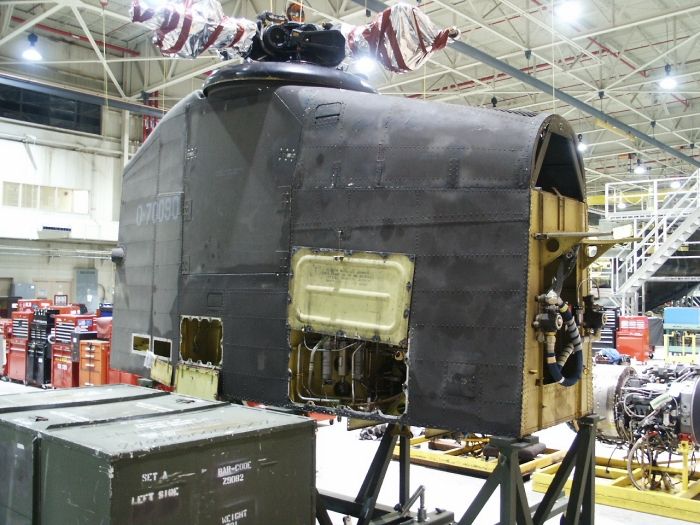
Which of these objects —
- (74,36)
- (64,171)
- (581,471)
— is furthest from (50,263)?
Result: (581,471)

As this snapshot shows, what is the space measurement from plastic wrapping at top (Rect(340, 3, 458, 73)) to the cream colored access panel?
2.12m

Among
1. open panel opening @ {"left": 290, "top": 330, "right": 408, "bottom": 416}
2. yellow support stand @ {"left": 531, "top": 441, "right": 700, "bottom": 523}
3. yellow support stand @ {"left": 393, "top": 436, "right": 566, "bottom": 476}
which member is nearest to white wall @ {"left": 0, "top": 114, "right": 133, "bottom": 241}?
yellow support stand @ {"left": 393, "top": 436, "right": 566, "bottom": 476}

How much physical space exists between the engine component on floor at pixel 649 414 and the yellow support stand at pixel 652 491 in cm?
10

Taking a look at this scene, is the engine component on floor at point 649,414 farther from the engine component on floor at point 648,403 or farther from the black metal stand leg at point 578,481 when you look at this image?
the black metal stand leg at point 578,481

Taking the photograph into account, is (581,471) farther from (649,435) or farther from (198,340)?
(649,435)

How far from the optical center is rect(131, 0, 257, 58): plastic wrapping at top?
17.5 feet

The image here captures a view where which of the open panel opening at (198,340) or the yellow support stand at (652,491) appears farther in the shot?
the yellow support stand at (652,491)

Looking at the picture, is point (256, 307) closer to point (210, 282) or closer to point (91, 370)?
point (210, 282)

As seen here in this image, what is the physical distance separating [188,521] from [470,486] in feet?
18.9

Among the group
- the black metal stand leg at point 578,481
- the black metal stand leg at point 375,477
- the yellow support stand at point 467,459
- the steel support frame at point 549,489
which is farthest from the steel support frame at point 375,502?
the yellow support stand at point 467,459

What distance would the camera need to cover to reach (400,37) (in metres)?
5.53

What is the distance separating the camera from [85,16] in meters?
20.7

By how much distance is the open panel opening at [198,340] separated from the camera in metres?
5.30

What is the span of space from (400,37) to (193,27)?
168 cm
